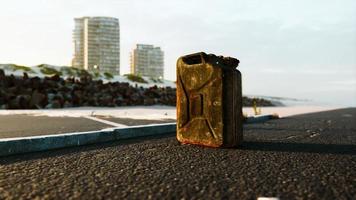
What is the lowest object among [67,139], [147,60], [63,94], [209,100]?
[67,139]

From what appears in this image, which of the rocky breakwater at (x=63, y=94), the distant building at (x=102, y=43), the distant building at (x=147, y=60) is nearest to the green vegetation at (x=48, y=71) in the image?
the rocky breakwater at (x=63, y=94)

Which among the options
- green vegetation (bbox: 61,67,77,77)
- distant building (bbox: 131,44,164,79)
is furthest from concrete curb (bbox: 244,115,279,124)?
distant building (bbox: 131,44,164,79)

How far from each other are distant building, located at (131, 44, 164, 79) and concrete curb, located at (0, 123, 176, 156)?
337 ft

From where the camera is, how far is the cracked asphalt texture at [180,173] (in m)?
1.90

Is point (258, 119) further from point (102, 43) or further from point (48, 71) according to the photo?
point (102, 43)

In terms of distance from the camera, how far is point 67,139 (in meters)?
3.79

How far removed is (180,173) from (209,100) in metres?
1.40

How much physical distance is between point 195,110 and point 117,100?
11.7 m

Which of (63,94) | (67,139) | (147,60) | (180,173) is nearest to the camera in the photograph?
(180,173)

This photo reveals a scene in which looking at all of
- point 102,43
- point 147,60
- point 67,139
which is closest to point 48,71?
point 67,139

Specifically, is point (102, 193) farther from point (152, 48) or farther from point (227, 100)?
point (152, 48)

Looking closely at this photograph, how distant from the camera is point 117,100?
15.1m

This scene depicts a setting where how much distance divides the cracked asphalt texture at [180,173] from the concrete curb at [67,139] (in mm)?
164

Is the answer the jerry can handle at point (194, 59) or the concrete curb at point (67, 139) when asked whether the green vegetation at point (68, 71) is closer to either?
the concrete curb at point (67, 139)
